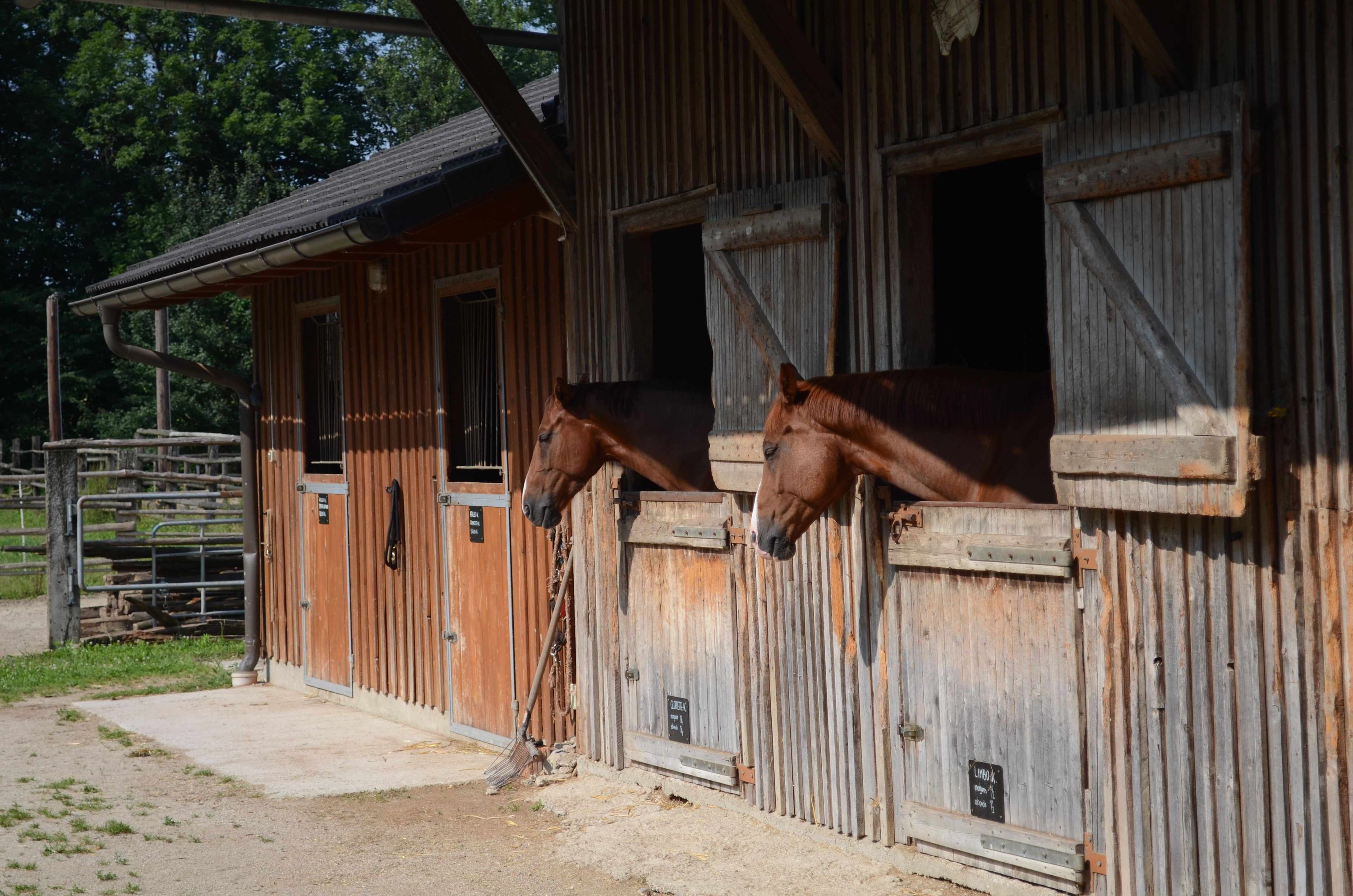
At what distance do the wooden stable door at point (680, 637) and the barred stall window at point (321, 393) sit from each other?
177 inches

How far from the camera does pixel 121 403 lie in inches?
1432

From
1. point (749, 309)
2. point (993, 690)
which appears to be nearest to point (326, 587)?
point (749, 309)

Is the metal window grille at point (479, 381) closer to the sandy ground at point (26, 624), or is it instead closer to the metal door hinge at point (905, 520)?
the metal door hinge at point (905, 520)

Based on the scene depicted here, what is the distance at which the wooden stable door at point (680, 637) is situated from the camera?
20.9ft

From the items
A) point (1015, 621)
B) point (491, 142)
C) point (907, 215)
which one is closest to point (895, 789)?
point (1015, 621)

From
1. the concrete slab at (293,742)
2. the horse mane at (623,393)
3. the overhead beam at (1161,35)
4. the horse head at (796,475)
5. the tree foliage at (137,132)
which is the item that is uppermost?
the tree foliage at (137,132)

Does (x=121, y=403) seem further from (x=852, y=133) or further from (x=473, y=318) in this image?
(x=852, y=133)

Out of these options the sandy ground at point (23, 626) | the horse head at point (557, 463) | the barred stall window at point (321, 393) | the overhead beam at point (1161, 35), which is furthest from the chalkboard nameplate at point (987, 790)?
the sandy ground at point (23, 626)

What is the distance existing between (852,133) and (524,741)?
3.86 m

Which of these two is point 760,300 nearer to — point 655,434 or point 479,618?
point 655,434

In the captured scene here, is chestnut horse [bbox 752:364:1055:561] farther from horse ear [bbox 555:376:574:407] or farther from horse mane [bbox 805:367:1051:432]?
horse ear [bbox 555:376:574:407]

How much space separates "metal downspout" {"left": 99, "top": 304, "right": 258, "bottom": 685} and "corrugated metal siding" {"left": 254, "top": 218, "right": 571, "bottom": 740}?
0.69 feet

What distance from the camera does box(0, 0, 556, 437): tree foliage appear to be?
35500 mm

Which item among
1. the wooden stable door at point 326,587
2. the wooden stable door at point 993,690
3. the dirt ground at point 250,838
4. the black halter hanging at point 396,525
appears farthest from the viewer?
the wooden stable door at point 326,587
